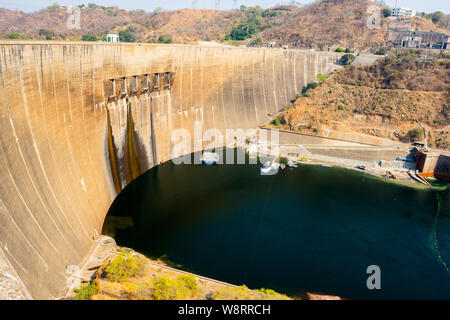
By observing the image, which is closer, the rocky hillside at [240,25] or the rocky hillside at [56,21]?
the rocky hillside at [240,25]

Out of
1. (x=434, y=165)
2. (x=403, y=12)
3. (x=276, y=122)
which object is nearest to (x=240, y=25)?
(x=403, y=12)

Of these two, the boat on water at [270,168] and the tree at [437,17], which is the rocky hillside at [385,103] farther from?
the tree at [437,17]

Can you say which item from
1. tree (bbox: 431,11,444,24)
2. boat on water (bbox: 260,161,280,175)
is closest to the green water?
boat on water (bbox: 260,161,280,175)

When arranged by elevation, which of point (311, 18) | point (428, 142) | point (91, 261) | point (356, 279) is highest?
point (311, 18)

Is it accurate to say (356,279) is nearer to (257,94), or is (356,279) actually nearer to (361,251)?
(361,251)

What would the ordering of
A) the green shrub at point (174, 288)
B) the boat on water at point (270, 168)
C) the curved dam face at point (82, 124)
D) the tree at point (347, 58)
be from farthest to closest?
the tree at point (347, 58) → the boat on water at point (270, 168) → the curved dam face at point (82, 124) → the green shrub at point (174, 288)

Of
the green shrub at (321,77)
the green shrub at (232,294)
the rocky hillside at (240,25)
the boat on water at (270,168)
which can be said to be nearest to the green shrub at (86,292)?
the green shrub at (232,294)
